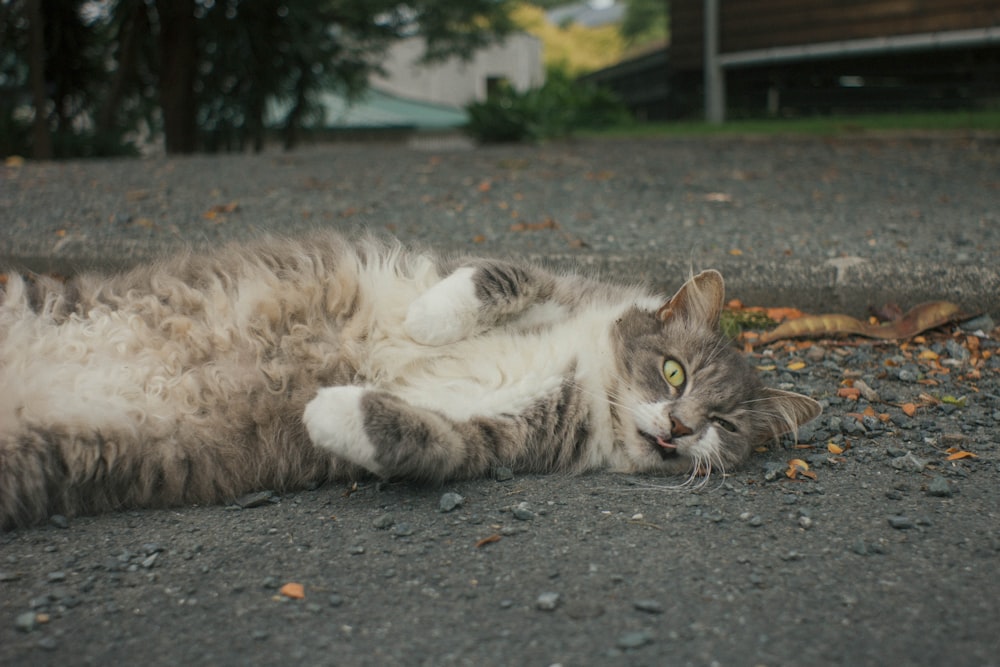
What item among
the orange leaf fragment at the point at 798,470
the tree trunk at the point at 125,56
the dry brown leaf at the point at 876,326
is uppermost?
the tree trunk at the point at 125,56

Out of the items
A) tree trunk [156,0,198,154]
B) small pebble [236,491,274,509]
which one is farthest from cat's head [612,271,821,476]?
tree trunk [156,0,198,154]

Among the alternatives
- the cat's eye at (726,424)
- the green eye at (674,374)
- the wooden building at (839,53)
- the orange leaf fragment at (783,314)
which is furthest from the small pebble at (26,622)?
the wooden building at (839,53)

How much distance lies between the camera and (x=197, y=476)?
8.21 ft

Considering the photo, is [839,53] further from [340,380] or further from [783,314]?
[340,380]

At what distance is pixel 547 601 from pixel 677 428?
100 cm

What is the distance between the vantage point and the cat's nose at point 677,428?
2736 millimetres

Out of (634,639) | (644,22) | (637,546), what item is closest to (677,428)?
(637,546)

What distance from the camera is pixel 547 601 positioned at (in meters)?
1.92

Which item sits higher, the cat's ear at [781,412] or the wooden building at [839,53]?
the wooden building at [839,53]

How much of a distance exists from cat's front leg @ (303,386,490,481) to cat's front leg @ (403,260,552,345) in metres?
0.35

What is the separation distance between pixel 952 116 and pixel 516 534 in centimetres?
1054

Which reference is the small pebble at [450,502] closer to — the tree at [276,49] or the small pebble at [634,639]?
the small pebble at [634,639]

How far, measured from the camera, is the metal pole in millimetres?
13000

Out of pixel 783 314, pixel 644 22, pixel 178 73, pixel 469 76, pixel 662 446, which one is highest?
pixel 644 22
